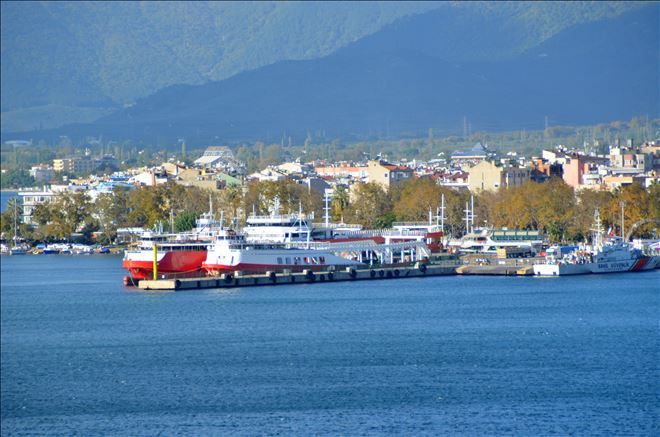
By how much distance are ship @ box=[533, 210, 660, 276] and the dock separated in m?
2.40

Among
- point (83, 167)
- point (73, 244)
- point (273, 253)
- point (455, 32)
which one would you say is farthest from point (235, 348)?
point (455, 32)

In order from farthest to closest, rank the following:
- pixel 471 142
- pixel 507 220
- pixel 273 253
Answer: pixel 471 142 < pixel 507 220 < pixel 273 253

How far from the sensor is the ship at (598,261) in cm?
3234

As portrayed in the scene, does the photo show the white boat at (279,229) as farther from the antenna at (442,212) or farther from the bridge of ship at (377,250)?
the antenna at (442,212)

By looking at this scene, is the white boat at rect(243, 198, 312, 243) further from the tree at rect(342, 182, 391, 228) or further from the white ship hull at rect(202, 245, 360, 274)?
the tree at rect(342, 182, 391, 228)

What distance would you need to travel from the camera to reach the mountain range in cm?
14325

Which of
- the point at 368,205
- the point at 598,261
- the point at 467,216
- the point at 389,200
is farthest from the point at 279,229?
the point at 389,200

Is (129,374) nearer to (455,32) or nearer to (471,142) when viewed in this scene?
(471,142)

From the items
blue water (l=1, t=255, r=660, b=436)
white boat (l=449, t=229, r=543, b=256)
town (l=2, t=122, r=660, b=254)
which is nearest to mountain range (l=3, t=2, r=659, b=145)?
town (l=2, t=122, r=660, b=254)

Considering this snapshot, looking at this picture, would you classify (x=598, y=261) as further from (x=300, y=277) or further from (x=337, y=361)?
(x=337, y=361)

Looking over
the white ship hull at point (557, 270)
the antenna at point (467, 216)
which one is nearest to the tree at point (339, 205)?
the antenna at point (467, 216)

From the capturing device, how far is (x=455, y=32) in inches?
7003

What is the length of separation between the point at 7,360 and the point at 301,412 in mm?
4726

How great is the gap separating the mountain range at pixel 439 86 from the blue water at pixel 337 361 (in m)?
106
